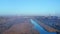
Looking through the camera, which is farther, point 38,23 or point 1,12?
point 38,23

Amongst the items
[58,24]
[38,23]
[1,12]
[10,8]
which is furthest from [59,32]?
[1,12]

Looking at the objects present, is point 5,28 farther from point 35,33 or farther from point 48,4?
point 48,4

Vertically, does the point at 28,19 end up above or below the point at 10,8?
below

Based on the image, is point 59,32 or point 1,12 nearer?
point 1,12


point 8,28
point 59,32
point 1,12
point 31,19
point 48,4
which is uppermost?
point 48,4

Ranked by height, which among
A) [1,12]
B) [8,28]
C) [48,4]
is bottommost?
[8,28]

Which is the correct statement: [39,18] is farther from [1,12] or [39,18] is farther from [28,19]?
[1,12]

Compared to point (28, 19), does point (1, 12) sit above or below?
above

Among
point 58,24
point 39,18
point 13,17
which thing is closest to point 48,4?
point 39,18

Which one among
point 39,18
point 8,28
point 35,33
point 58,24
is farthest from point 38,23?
point 8,28
